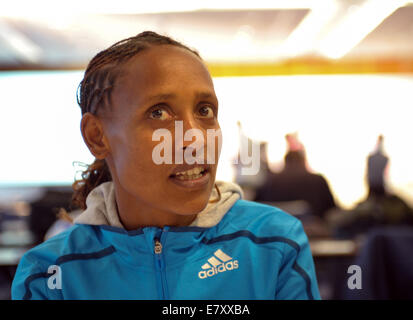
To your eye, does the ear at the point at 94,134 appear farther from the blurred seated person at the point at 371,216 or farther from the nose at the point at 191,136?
the blurred seated person at the point at 371,216

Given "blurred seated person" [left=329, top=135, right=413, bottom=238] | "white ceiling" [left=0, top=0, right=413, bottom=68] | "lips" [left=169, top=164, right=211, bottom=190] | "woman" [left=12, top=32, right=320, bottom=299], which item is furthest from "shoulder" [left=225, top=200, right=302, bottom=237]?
"white ceiling" [left=0, top=0, right=413, bottom=68]

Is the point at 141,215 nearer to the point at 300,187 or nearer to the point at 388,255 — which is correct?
the point at 388,255

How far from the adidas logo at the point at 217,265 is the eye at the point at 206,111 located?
161 millimetres

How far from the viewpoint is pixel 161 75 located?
1.37 ft

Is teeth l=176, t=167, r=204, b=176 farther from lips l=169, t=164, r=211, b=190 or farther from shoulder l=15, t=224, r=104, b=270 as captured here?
shoulder l=15, t=224, r=104, b=270

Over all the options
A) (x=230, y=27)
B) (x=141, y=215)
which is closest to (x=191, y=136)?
(x=141, y=215)

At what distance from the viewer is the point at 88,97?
0.48 meters

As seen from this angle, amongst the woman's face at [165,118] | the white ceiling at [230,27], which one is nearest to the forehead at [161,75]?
the woman's face at [165,118]

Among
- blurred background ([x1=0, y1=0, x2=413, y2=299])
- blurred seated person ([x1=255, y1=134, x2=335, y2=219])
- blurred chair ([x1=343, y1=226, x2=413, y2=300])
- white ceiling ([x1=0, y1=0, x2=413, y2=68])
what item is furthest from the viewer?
white ceiling ([x1=0, y1=0, x2=413, y2=68])

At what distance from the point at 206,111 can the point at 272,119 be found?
274 mm

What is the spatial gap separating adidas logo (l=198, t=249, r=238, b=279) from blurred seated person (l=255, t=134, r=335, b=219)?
1.10 m

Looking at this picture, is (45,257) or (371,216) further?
(371,216)

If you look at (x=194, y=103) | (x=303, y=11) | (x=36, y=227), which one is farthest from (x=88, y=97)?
(x=303, y=11)

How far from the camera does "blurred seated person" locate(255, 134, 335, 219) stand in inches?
66.7
